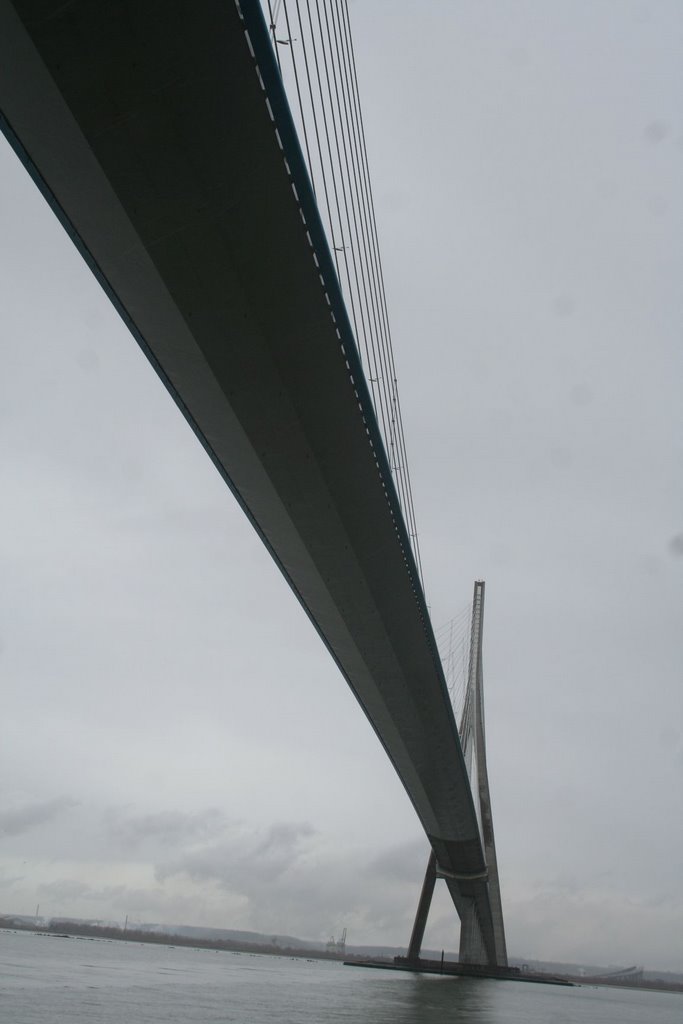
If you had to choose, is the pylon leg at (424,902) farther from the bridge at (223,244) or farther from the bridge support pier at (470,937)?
the bridge at (223,244)

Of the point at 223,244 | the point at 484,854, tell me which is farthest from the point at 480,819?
the point at 223,244

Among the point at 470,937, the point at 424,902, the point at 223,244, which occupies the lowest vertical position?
the point at 470,937

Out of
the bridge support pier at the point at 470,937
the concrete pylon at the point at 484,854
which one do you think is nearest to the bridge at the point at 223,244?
the concrete pylon at the point at 484,854

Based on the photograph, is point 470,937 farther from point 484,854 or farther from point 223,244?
point 223,244

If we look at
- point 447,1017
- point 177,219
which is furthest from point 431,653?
point 177,219

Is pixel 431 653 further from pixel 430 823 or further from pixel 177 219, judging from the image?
pixel 430 823

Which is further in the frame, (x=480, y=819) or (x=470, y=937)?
(x=470, y=937)

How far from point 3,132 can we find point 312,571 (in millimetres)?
9746

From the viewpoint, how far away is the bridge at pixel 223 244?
6.98 m

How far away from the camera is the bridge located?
6.98 meters

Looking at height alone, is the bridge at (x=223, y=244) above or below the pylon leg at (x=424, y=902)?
above

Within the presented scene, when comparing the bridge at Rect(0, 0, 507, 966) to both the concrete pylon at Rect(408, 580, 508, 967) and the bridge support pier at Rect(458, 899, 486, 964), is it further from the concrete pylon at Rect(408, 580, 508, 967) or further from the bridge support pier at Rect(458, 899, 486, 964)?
the bridge support pier at Rect(458, 899, 486, 964)

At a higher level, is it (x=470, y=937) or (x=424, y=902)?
(x=424, y=902)

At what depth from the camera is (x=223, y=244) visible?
8.90m
